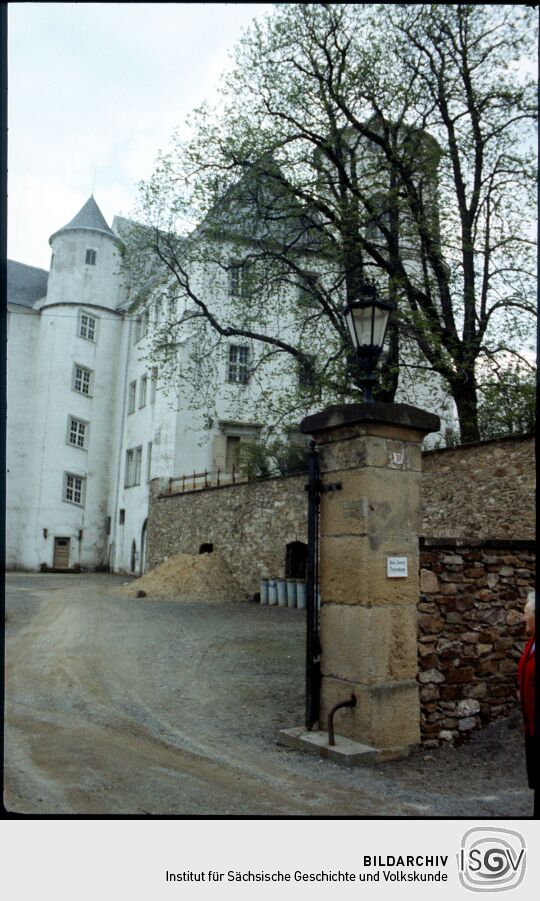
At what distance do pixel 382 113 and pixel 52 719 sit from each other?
1258 cm

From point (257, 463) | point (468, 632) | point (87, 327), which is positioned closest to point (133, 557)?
point (257, 463)

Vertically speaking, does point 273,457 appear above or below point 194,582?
above

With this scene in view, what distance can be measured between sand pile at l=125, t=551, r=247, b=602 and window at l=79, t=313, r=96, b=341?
43.8 feet

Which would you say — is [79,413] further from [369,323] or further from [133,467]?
[369,323]

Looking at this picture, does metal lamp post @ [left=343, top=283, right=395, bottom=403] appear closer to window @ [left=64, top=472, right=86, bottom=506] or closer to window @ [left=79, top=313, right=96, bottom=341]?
window @ [left=64, top=472, right=86, bottom=506]

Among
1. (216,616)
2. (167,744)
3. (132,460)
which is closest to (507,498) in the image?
(216,616)

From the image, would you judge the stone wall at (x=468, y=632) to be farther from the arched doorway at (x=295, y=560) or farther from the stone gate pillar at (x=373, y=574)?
the arched doorway at (x=295, y=560)

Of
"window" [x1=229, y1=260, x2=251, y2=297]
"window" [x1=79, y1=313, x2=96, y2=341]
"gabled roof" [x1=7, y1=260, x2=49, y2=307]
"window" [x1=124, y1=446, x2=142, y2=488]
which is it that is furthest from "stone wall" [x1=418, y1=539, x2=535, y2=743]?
"gabled roof" [x1=7, y1=260, x2=49, y2=307]

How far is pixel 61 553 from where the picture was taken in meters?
28.4

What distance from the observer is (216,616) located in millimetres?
14352

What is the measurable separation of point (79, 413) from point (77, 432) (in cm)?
78

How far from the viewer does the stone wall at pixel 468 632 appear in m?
5.55

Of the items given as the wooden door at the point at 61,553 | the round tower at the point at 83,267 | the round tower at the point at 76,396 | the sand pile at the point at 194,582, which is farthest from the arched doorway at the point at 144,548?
the round tower at the point at 83,267

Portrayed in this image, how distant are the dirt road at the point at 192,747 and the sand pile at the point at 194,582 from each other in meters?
6.94
